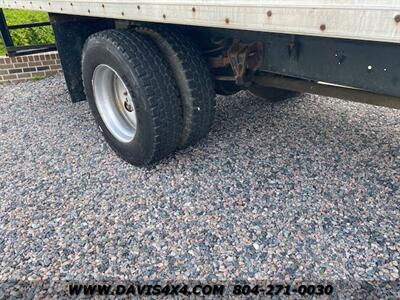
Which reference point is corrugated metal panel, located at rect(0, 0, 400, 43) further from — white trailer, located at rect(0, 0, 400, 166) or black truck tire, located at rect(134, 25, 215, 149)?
black truck tire, located at rect(134, 25, 215, 149)

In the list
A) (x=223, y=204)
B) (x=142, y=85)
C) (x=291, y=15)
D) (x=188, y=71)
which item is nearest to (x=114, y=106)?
(x=142, y=85)

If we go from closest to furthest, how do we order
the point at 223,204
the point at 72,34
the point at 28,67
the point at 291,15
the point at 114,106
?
1. the point at 291,15
2. the point at 223,204
3. the point at 114,106
4. the point at 72,34
5. the point at 28,67

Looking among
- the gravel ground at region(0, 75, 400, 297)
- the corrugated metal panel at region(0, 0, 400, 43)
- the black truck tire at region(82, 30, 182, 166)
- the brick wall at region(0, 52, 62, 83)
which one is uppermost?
the corrugated metal panel at region(0, 0, 400, 43)

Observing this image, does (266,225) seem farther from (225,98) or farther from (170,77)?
(225,98)

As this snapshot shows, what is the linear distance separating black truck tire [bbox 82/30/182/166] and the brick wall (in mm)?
3050

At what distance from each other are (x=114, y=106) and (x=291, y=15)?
2.07 meters

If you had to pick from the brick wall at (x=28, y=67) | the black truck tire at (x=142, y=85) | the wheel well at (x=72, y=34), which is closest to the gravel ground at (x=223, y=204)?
the black truck tire at (x=142, y=85)

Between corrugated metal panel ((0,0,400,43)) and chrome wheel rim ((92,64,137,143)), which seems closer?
corrugated metal panel ((0,0,400,43))

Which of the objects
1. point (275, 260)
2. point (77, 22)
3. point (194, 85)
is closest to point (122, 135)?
point (194, 85)

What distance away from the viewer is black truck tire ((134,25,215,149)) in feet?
8.26

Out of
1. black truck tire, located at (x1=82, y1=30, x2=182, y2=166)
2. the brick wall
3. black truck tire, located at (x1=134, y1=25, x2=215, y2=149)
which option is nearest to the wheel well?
black truck tire, located at (x1=82, y1=30, x2=182, y2=166)

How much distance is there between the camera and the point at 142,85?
8.07 feet

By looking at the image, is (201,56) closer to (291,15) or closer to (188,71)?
(188,71)

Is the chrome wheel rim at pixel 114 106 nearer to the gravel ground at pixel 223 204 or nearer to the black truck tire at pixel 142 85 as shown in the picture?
the black truck tire at pixel 142 85
